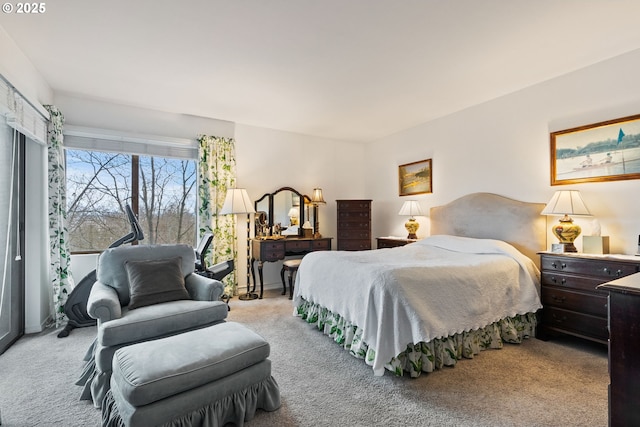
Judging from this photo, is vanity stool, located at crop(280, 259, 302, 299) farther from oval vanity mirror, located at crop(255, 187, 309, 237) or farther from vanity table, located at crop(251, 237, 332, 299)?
oval vanity mirror, located at crop(255, 187, 309, 237)

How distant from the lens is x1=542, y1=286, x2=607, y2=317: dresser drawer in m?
2.55

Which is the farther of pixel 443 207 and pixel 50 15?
pixel 443 207

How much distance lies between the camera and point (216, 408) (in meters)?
1.64

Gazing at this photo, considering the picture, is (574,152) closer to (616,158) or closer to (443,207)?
(616,158)

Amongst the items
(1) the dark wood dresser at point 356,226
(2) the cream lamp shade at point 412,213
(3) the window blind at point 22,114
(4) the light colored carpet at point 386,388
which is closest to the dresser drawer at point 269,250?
(1) the dark wood dresser at point 356,226

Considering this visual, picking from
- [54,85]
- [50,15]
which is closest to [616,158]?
[50,15]

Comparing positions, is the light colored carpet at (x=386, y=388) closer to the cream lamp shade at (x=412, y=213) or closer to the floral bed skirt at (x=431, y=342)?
the floral bed skirt at (x=431, y=342)

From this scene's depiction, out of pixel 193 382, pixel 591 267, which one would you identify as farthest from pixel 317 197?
pixel 193 382

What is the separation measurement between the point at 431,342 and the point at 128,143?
4266mm

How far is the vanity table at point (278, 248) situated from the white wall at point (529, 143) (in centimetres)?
148

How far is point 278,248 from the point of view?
459cm

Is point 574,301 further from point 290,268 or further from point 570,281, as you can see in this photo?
point 290,268

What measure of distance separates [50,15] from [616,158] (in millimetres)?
4801

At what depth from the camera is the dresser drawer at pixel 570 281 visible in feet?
8.50
